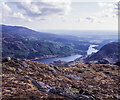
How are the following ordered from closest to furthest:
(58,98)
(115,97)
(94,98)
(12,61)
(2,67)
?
(58,98), (94,98), (115,97), (2,67), (12,61)

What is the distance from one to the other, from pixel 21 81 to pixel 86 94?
1634 cm

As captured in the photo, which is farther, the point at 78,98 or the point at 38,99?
the point at 78,98

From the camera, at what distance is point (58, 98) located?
82.2 ft

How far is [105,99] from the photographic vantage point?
1146 inches

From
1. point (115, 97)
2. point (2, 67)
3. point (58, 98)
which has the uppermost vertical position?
point (2, 67)

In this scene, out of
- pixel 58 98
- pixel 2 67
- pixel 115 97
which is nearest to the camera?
pixel 58 98

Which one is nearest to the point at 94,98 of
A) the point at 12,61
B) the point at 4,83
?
the point at 4,83

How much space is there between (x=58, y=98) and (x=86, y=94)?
7722 millimetres

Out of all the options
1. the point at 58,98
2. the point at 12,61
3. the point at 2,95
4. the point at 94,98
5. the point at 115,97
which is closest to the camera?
the point at 2,95

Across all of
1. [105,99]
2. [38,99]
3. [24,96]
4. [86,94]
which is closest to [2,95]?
[24,96]

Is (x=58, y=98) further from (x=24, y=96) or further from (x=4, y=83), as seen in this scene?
(x=4, y=83)

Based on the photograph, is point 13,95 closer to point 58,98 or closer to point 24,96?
point 24,96

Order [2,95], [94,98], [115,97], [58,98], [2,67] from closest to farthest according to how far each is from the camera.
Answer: [2,95] → [58,98] → [94,98] → [115,97] → [2,67]

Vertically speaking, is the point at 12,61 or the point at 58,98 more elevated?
the point at 12,61
